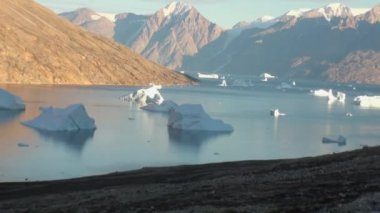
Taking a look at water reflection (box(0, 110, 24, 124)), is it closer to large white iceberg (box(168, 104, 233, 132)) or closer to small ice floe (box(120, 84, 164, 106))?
large white iceberg (box(168, 104, 233, 132))

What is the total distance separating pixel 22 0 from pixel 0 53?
59848mm

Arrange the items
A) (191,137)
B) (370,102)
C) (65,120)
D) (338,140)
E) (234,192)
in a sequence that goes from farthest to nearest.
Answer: (370,102) < (65,120) < (191,137) < (338,140) < (234,192)

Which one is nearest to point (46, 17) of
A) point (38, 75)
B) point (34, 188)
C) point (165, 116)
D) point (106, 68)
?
point (106, 68)

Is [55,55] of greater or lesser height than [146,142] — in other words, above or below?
above

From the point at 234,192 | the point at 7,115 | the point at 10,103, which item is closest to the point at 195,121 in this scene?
the point at 7,115

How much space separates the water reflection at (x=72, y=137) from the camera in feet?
162

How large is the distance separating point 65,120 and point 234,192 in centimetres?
4242

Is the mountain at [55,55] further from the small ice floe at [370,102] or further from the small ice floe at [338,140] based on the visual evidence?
the small ice floe at [338,140]

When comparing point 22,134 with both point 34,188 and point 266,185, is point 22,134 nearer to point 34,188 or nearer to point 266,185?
point 34,188

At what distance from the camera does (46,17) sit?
191m

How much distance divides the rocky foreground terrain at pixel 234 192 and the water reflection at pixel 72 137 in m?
19.9

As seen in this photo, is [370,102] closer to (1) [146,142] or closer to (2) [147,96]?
(2) [147,96]

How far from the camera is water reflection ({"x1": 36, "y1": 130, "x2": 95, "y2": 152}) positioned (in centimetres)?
4930

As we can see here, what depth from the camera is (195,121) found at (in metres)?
64.1
